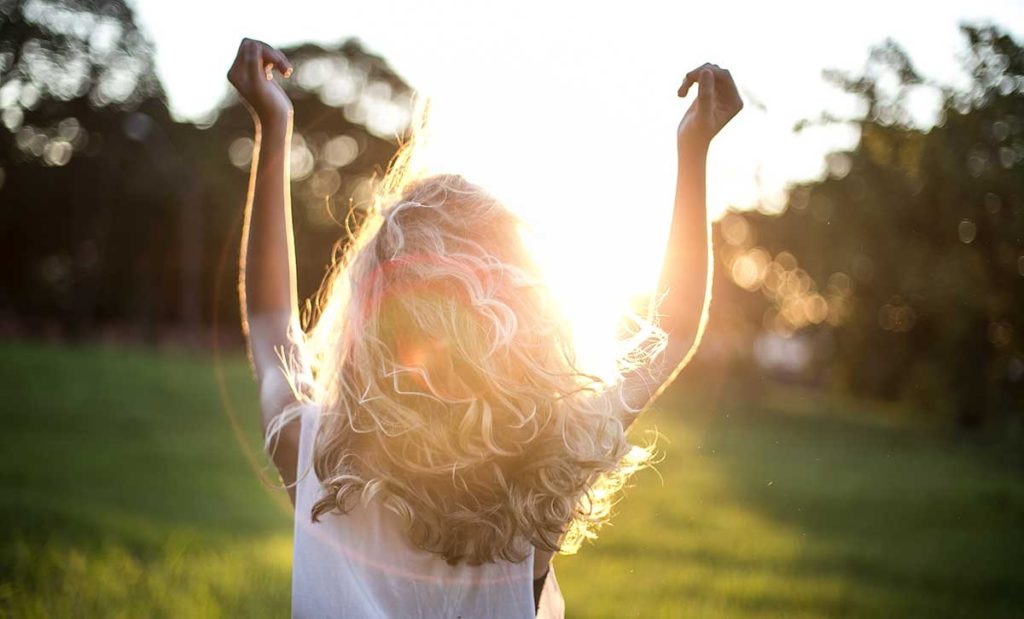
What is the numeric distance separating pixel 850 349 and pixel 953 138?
2557 centimetres

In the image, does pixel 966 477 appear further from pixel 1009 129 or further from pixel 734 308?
pixel 734 308

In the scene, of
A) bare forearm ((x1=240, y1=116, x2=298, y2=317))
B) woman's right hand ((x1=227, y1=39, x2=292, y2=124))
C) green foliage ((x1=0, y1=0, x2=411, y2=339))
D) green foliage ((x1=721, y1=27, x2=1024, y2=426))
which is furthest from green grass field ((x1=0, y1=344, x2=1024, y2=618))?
green foliage ((x1=0, y1=0, x2=411, y2=339))

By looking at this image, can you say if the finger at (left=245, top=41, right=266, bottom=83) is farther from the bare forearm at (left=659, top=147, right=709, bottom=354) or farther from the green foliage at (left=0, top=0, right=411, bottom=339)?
the green foliage at (left=0, top=0, right=411, bottom=339)

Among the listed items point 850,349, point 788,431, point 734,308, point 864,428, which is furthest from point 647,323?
point 734,308

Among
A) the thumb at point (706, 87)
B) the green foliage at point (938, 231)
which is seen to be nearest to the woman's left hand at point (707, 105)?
the thumb at point (706, 87)

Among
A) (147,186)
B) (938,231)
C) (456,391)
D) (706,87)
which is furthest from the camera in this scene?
(147,186)

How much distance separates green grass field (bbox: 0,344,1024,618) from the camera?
17.0 feet

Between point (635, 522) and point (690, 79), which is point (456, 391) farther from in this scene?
point (635, 522)

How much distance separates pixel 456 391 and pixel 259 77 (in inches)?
28.4

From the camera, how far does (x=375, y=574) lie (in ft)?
5.60

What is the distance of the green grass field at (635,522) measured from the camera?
5191mm

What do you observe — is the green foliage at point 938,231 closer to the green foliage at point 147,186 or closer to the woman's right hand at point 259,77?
the woman's right hand at point 259,77

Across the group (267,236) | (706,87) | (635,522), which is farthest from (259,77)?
(635,522)

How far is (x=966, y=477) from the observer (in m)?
12.1
